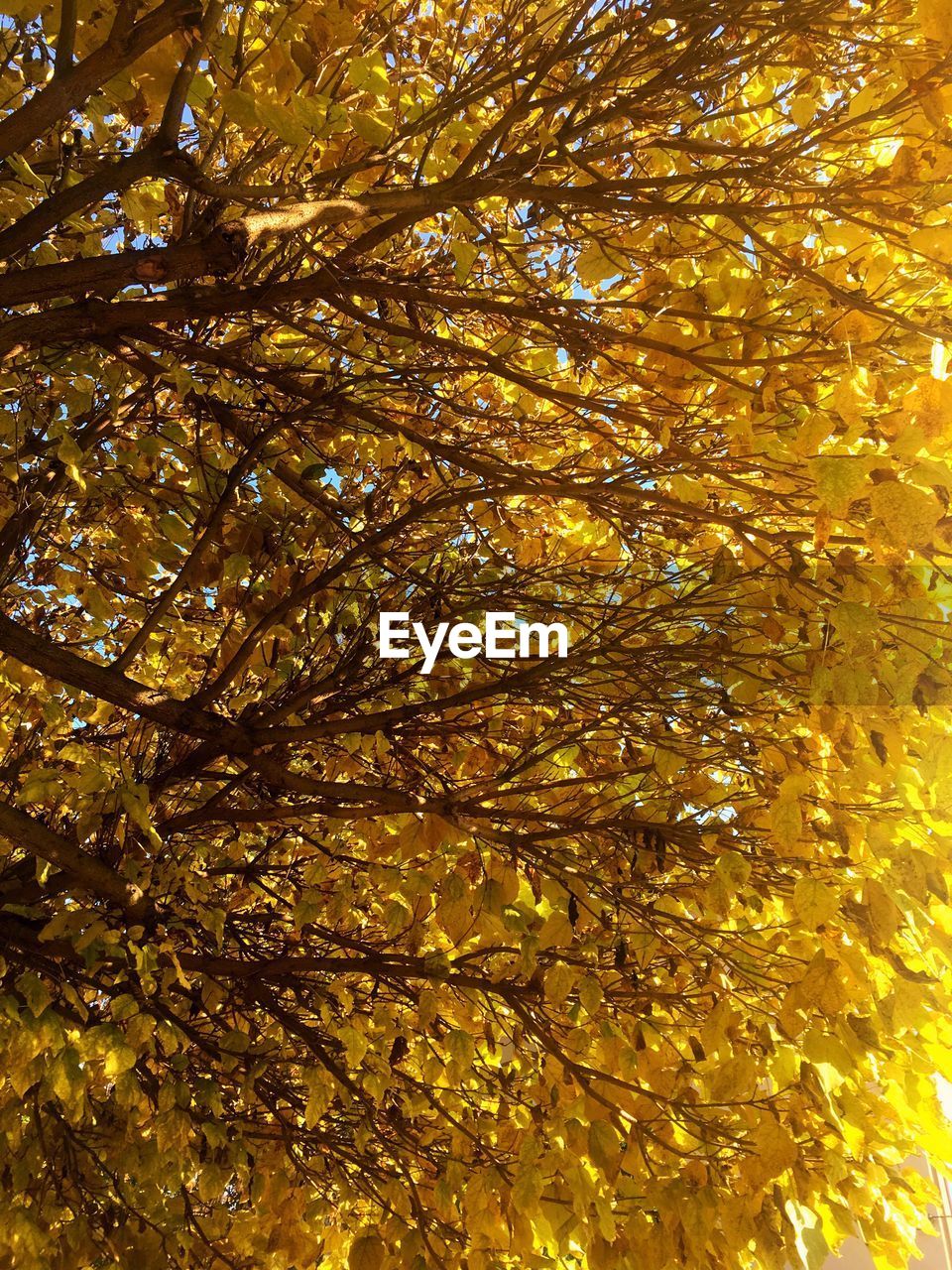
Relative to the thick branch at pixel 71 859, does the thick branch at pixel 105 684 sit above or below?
above

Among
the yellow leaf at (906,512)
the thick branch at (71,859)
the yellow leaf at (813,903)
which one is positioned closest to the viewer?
the yellow leaf at (906,512)

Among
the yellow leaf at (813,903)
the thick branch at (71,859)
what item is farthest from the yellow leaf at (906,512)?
the thick branch at (71,859)

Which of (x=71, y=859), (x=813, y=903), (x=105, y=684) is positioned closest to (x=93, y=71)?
(x=105, y=684)

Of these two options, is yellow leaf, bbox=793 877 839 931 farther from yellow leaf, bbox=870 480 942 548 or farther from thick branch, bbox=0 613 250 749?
thick branch, bbox=0 613 250 749

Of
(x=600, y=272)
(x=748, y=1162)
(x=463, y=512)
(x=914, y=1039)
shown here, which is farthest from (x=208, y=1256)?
(x=600, y=272)

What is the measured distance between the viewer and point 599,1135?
221 cm

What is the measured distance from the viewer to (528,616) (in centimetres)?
286

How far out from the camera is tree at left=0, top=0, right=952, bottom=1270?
1938 millimetres

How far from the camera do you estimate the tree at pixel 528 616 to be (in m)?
1.94

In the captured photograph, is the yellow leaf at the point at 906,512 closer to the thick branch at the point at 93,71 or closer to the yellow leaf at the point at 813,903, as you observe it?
the yellow leaf at the point at 813,903

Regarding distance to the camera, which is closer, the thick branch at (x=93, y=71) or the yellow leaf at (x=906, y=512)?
the yellow leaf at (x=906, y=512)

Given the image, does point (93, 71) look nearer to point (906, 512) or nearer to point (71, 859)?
point (906, 512)

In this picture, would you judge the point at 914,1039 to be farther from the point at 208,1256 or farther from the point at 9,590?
the point at 9,590

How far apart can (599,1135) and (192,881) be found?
124cm
